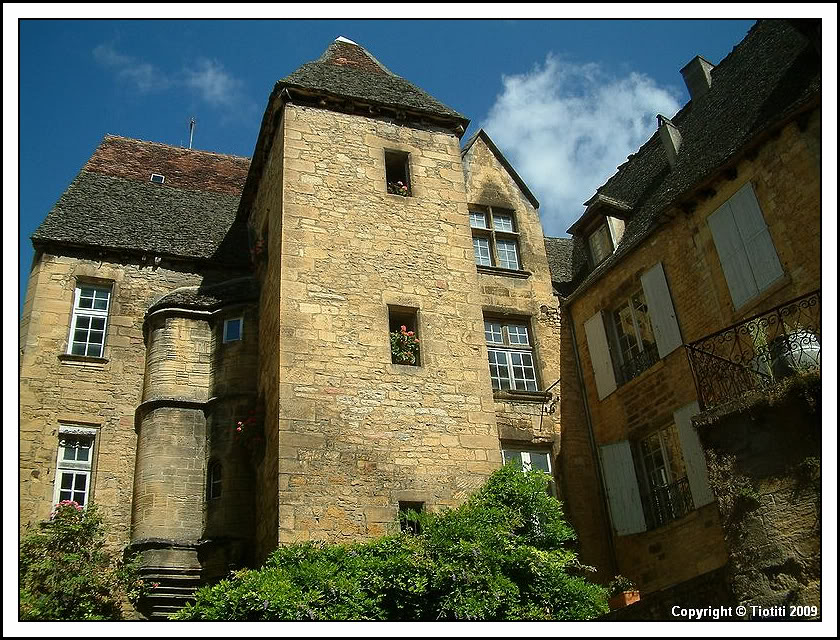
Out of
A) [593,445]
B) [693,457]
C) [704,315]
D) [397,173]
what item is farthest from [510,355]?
[397,173]

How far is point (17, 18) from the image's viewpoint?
7.72 m

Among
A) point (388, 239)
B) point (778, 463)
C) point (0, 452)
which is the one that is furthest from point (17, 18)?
point (778, 463)

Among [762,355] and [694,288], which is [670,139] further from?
[762,355]

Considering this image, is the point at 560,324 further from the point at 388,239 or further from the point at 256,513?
the point at 256,513

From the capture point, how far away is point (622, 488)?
11891 mm

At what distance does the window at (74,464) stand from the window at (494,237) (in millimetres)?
6777

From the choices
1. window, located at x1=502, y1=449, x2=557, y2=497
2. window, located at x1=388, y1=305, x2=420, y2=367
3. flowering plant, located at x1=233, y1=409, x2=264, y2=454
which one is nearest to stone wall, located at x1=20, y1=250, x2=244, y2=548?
flowering plant, located at x1=233, y1=409, x2=264, y2=454

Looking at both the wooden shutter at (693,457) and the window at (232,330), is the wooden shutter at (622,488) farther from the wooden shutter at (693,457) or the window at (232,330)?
the window at (232,330)

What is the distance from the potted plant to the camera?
392 inches

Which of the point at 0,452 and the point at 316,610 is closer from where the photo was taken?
the point at 0,452

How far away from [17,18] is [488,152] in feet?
30.1

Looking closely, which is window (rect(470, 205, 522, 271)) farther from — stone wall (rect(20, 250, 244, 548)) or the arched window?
the arched window

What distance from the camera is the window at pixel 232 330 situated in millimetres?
12883

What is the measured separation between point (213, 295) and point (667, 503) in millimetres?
7637
